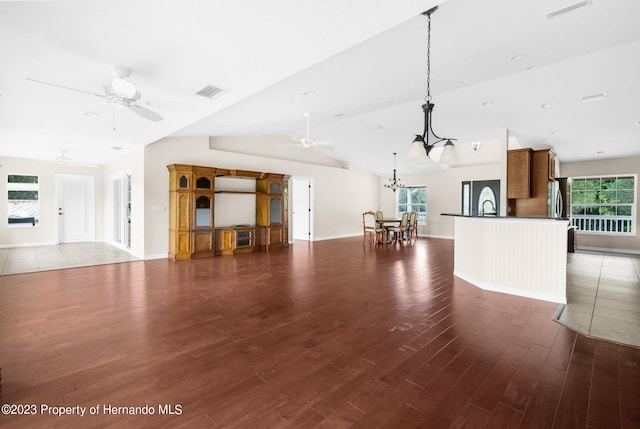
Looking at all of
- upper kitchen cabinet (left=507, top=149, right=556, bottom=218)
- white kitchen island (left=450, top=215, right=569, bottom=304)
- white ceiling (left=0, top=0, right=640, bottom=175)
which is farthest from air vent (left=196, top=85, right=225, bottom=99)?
upper kitchen cabinet (left=507, top=149, right=556, bottom=218)

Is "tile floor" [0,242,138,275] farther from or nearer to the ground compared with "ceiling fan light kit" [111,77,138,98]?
nearer to the ground

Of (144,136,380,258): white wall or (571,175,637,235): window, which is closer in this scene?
(144,136,380,258): white wall

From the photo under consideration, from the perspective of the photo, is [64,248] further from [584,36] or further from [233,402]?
[584,36]

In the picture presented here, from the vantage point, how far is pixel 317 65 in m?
3.57

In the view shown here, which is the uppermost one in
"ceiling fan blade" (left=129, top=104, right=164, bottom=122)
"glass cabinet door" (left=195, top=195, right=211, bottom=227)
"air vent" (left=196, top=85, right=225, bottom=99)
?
"air vent" (left=196, top=85, right=225, bottom=99)

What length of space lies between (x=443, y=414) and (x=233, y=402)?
119 centimetres

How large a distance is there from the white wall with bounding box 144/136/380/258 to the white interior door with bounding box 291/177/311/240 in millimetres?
243

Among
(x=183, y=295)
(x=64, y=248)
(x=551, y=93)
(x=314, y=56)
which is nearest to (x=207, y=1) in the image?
(x=314, y=56)

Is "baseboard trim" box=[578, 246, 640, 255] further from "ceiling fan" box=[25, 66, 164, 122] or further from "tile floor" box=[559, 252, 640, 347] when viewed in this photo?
"ceiling fan" box=[25, 66, 164, 122]

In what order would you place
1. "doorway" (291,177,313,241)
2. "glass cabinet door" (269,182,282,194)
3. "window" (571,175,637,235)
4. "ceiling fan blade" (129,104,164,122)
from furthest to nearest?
"doorway" (291,177,313,241) < "glass cabinet door" (269,182,282,194) < "window" (571,175,637,235) < "ceiling fan blade" (129,104,164,122)

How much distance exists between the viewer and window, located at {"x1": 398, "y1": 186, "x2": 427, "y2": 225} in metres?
11.3

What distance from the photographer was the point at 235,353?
2.35m

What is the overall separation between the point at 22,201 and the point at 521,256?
11.6m

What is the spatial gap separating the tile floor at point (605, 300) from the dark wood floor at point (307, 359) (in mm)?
243
